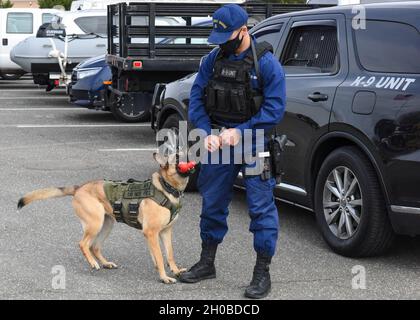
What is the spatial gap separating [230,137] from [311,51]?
6.27 ft

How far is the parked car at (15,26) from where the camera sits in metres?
19.7

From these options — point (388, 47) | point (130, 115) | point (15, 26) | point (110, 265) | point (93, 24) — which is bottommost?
point (130, 115)

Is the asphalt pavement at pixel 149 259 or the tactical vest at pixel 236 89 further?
the asphalt pavement at pixel 149 259

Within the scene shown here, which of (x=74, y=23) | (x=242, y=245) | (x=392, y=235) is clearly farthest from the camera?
(x=74, y=23)

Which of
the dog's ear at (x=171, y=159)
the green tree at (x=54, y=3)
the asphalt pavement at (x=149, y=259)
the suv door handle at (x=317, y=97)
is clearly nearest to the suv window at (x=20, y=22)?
the asphalt pavement at (x=149, y=259)

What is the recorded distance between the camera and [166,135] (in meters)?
7.95

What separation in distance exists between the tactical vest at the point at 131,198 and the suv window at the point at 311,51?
1685 millimetres

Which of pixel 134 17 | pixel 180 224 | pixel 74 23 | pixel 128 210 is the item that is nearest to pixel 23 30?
pixel 74 23

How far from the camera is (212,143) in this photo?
4.52 m

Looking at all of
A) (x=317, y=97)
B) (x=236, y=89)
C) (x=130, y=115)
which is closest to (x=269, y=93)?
(x=236, y=89)

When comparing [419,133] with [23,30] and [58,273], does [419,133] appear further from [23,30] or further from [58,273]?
[23,30]

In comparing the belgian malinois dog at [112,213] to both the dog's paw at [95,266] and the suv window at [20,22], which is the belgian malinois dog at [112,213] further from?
the suv window at [20,22]

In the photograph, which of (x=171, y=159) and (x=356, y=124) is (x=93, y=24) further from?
(x=171, y=159)

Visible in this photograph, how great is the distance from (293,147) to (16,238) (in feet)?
7.16
